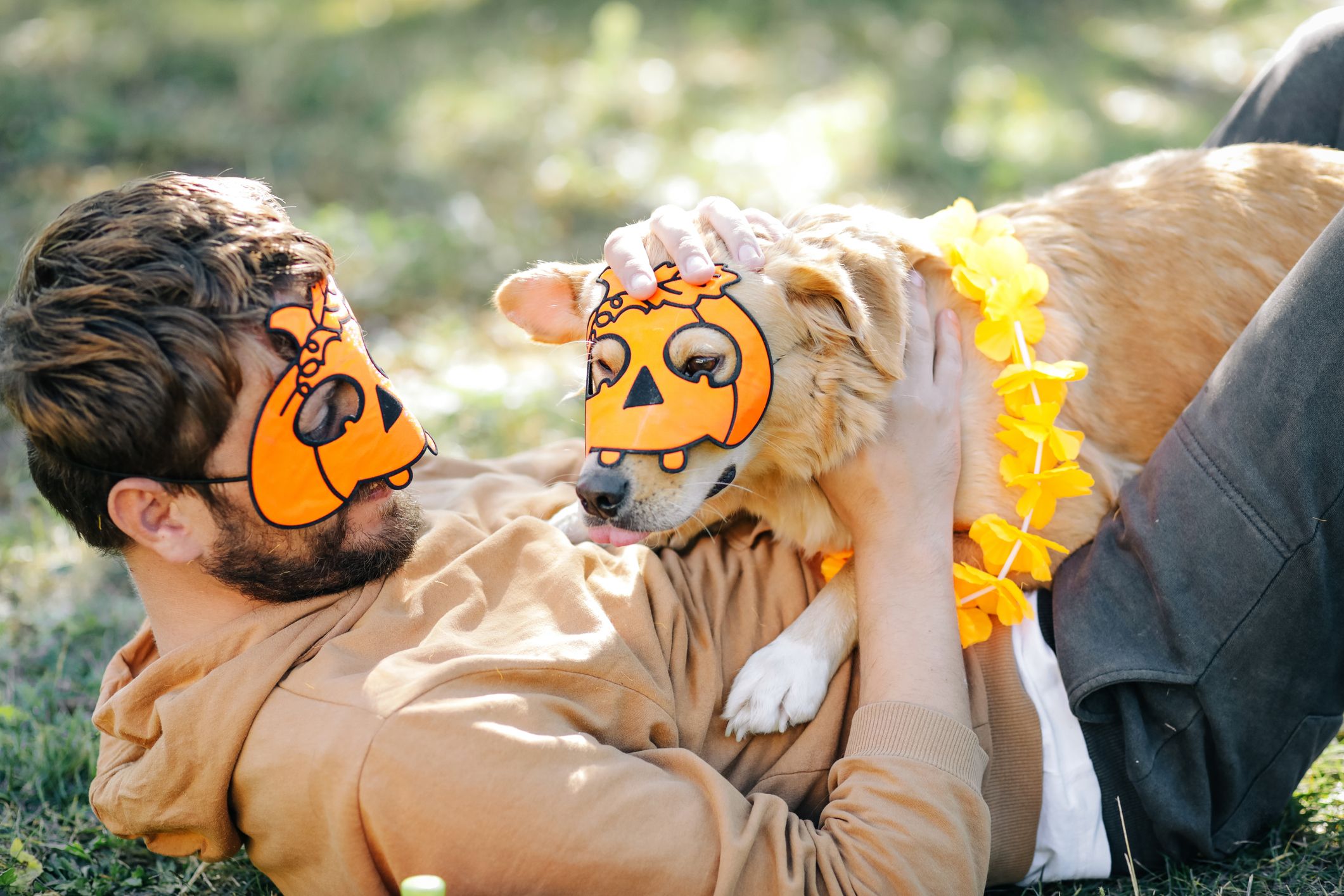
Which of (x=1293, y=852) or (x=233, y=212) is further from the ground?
(x=233, y=212)

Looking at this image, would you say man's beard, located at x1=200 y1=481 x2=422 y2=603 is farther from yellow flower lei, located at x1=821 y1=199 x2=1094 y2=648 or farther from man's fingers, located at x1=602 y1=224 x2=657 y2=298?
yellow flower lei, located at x1=821 y1=199 x2=1094 y2=648

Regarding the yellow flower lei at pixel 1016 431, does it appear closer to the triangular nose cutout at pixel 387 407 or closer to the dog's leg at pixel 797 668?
the dog's leg at pixel 797 668

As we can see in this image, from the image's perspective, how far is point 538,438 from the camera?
4898 mm

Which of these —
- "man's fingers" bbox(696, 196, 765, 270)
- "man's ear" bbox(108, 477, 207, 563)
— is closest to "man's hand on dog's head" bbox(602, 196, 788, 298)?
"man's fingers" bbox(696, 196, 765, 270)

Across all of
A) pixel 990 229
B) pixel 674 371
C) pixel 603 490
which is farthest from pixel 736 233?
pixel 990 229

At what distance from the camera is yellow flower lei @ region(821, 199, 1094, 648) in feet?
8.61

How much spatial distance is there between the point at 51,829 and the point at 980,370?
2.81 m

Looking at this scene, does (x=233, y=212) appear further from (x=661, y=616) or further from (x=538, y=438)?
(x=538, y=438)

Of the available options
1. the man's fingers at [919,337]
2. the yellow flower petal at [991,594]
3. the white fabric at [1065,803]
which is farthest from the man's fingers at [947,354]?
the white fabric at [1065,803]

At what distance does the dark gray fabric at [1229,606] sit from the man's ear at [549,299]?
4.92 ft

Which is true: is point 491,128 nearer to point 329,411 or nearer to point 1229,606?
point 329,411

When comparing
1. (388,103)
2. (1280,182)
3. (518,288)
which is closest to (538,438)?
→ (518,288)

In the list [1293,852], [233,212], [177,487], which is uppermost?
[233,212]

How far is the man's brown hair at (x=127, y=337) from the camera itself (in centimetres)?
216
